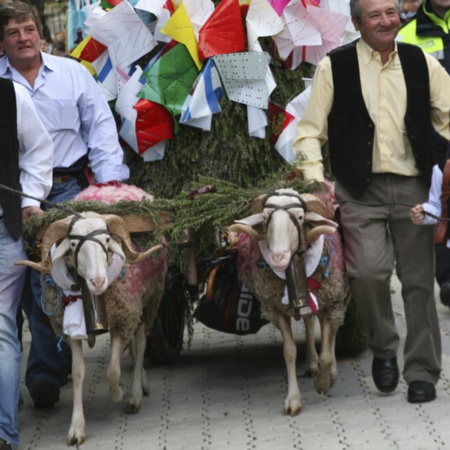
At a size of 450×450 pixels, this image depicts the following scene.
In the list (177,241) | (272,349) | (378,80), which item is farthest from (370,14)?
(272,349)

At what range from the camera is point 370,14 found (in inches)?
271

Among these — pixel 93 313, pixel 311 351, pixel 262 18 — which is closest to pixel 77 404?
pixel 93 313

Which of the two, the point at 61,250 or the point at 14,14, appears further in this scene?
the point at 14,14

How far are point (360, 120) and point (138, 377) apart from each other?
1.96 m

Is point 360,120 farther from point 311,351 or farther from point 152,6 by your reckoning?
point 311,351

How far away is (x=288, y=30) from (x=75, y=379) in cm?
245

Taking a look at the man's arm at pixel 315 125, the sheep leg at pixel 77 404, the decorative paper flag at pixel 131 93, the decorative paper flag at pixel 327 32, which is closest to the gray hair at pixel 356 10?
the man's arm at pixel 315 125

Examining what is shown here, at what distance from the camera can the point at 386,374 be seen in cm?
718

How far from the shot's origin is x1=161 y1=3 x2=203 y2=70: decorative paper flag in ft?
25.1

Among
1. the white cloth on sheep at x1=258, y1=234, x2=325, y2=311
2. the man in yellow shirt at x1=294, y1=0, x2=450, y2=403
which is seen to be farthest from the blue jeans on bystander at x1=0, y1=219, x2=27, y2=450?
the man in yellow shirt at x1=294, y1=0, x2=450, y2=403

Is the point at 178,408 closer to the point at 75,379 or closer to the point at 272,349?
the point at 75,379

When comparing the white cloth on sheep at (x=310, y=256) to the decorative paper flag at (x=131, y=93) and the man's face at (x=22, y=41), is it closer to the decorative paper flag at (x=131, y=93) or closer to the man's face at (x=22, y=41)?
the decorative paper flag at (x=131, y=93)

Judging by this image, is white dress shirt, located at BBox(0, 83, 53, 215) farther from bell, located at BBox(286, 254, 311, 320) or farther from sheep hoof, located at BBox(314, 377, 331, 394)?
sheep hoof, located at BBox(314, 377, 331, 394)

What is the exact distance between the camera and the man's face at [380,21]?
271 inches
